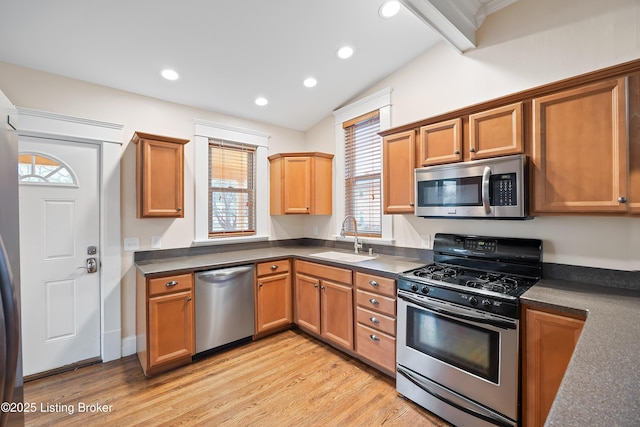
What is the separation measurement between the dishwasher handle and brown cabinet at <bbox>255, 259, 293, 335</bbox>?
0.56ft

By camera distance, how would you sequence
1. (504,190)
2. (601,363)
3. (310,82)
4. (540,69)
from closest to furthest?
(601,363) < (504,190) < (540,69) < (310,82)

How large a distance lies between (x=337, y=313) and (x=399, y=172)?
5.00 ft

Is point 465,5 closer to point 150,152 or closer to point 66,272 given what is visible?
point 150,152

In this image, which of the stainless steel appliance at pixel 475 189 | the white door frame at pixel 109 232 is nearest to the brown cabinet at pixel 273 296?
the white door frame at pixel 109 232

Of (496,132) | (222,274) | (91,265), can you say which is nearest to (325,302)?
(222,274)

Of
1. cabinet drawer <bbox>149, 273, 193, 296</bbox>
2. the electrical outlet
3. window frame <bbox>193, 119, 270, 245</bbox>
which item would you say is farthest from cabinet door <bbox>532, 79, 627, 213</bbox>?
the electrical outlet

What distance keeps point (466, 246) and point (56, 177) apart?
3.74 meters

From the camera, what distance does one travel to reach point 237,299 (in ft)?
9.63

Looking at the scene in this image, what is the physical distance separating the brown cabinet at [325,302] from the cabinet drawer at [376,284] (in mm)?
133

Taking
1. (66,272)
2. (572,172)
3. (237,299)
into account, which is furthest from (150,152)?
(572,172)

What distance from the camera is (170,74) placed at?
8.89 feet

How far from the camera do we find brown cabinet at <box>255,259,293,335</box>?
10.2 feet

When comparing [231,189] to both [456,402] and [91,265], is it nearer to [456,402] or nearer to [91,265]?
[91,265]

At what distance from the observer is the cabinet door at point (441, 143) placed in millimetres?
2279
